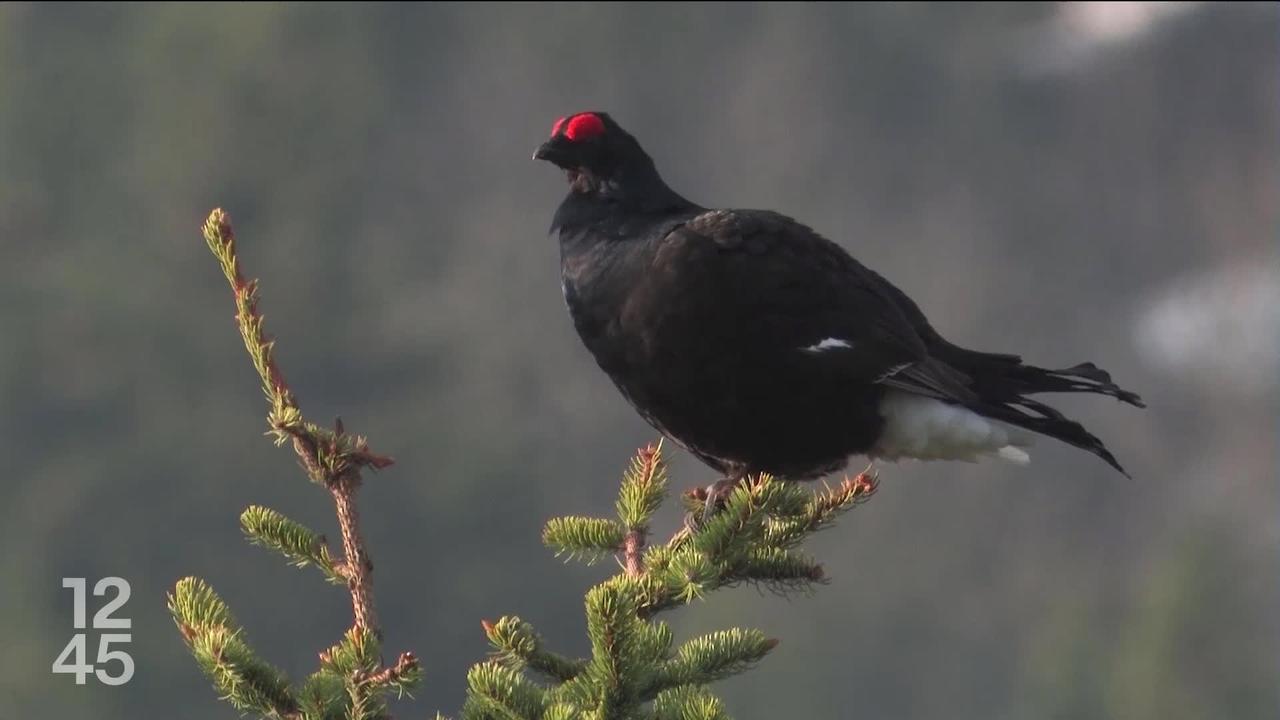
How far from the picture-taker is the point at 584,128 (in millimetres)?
6996

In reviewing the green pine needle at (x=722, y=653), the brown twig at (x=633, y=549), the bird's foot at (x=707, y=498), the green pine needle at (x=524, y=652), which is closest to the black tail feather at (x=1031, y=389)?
the bird's foot at (x=707, y=498)

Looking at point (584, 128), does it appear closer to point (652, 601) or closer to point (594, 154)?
point (594, 154)

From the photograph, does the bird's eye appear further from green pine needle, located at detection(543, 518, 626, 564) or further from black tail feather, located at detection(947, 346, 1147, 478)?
green pine needle, located at detection(543, 518, 626, 564)

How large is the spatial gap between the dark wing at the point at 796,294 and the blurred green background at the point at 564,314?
103ft

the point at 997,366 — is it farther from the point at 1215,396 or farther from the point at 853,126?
the point at 853,126

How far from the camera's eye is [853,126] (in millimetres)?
89500

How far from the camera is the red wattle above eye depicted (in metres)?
6.99

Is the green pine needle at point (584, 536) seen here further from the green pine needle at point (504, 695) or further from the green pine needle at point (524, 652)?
the green pine needle at point (504, 695)

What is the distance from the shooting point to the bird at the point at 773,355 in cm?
621

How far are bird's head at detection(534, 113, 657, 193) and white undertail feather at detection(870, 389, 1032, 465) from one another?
3.61 feet

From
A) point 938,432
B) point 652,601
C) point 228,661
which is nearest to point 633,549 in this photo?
point 652,601

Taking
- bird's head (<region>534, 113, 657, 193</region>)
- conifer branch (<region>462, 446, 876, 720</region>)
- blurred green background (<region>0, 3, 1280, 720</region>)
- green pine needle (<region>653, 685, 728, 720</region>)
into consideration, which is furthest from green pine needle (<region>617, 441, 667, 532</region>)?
blurred green background (<region>0, 3, 1280, 720</region>)

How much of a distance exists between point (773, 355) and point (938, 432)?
583 mm

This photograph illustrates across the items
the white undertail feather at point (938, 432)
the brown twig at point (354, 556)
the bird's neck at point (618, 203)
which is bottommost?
the brown twig at point (354, 556)
